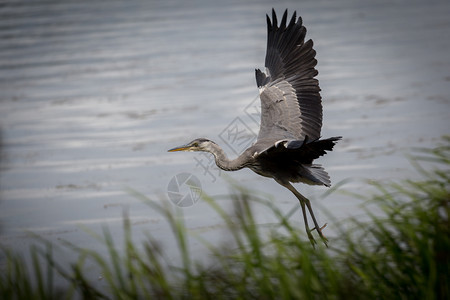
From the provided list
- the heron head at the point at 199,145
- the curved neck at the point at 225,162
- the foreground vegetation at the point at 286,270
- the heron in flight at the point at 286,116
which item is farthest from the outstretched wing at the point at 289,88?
the foreground vegetation at the point at 286,270

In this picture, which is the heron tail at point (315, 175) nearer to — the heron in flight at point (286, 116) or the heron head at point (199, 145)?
the heron in flight at point (286, 116)

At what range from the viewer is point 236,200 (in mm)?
3064

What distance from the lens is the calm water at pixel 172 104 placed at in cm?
764

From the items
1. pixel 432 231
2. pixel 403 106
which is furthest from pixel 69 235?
pixel 403 106

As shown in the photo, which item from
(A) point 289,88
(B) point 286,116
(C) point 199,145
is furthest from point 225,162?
(A) point 289,88

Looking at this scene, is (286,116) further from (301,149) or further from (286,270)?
(286,270)

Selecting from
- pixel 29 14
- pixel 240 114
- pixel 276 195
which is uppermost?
pixel 29 14

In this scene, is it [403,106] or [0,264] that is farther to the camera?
[403,106]

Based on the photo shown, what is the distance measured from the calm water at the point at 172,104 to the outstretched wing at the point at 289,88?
2.66ft

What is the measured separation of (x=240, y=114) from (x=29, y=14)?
1293cm

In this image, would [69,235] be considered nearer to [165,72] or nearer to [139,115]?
[139,115]

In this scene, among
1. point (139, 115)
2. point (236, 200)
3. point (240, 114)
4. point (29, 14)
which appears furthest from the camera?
point (29, 14)

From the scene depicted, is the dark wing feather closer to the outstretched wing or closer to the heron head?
the outstretched wing

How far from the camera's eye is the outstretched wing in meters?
6.46
